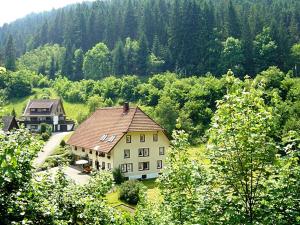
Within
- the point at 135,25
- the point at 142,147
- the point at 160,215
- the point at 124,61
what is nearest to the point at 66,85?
the point at 124,61

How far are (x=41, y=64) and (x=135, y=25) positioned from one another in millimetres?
39329

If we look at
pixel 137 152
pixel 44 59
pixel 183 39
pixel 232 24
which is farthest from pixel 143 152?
pixel 44 59

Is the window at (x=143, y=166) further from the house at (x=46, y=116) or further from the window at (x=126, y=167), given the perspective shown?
the house at (x=46, y=116)

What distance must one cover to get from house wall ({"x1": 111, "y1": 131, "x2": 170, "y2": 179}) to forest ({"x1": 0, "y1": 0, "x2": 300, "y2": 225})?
14.0 feet

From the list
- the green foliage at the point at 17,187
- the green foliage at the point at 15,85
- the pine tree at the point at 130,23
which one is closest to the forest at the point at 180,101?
the green foliage at the point at 17,187

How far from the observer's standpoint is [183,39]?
131625 millimetres

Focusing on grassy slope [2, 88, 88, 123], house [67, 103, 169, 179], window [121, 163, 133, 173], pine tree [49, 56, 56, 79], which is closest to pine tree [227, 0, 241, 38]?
grassy slope [2, 88, 88, 123]

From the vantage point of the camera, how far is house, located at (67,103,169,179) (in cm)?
4834

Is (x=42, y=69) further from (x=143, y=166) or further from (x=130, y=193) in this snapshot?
(x=130, y=193)

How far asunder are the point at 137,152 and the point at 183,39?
87529 mm

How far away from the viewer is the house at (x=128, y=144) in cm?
4834

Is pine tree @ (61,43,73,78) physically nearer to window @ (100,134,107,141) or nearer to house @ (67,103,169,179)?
house @ (67,103,169,179)

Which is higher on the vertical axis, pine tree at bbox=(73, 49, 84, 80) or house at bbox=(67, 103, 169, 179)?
pine tree at bbox=(73, 49, 84, 80)

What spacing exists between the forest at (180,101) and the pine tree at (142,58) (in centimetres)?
35
